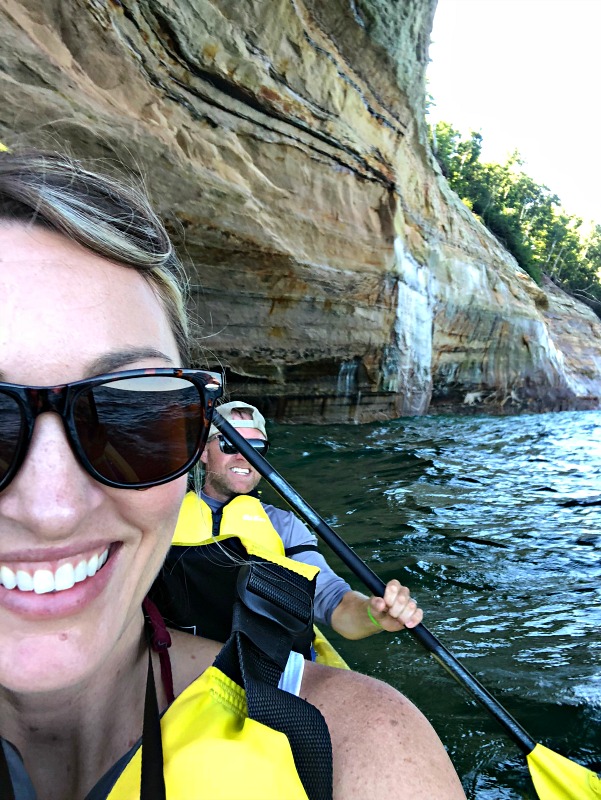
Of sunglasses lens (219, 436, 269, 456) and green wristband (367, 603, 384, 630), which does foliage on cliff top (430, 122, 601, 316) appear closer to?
sunglasses lens (219, 436, 269, 456)

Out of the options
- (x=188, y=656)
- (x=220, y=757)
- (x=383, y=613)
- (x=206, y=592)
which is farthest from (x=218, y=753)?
(x=383, y=613)

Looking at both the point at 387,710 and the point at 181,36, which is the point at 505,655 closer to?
the point at 387,710

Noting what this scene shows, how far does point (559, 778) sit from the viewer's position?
186 centimetres

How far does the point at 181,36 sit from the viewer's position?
23.5ft

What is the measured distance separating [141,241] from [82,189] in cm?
13

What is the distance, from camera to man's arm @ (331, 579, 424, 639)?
2.12m

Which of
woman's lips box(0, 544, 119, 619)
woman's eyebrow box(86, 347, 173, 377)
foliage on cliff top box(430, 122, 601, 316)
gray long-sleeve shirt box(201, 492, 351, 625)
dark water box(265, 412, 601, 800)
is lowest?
dark water box(265, 412, 601, 800)

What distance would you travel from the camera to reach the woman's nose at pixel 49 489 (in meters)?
0.70

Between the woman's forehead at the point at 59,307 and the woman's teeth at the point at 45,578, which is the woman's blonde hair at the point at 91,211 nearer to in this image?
the woman's forehead at the point at 59,307

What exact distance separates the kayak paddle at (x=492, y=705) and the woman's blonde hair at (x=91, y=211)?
1.02m

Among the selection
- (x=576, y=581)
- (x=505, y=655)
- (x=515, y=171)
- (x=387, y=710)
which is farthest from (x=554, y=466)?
(x=515, y=171)

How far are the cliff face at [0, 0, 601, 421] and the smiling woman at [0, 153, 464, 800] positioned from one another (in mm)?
3462

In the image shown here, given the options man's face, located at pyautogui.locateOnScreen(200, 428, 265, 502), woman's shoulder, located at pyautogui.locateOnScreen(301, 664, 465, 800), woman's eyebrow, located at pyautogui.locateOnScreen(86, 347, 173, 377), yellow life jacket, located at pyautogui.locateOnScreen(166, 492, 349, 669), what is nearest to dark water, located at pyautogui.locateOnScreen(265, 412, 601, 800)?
yellow life jacket, located at pyautogui.locateOnScreen(166, 492, 349, 669)

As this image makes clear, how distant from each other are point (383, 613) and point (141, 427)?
66.2 inches
